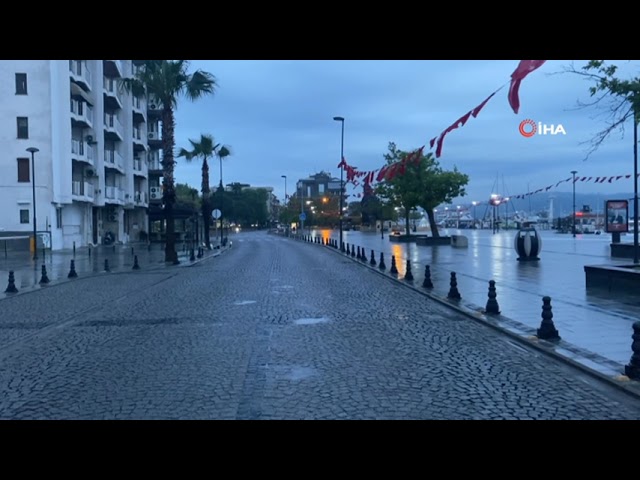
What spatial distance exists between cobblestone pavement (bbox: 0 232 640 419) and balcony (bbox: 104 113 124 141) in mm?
40100

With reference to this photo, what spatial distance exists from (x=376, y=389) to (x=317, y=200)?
119 meters

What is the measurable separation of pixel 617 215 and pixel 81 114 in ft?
121

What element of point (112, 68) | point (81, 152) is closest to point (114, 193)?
point (81, 152)

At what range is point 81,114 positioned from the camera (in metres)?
45.9

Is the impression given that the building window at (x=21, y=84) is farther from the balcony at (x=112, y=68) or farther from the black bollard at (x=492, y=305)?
the black bollard at (x=492, y=305)

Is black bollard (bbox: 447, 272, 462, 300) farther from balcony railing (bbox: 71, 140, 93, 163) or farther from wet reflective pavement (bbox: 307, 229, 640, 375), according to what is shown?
balcony railing (bbox: 71, 140, 93, 163)

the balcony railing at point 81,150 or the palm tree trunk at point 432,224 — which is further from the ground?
the balcony railing at point 81,150

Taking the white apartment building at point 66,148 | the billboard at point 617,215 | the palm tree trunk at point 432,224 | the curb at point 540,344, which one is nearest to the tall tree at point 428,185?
the palm tree trunk at point 432,224

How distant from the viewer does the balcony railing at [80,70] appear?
44275 millimetres

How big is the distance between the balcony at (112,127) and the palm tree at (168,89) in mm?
22677

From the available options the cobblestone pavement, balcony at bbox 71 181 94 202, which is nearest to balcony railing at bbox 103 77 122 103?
balcony at bbox 71 181 94 202

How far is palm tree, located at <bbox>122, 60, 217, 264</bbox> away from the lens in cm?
2995
